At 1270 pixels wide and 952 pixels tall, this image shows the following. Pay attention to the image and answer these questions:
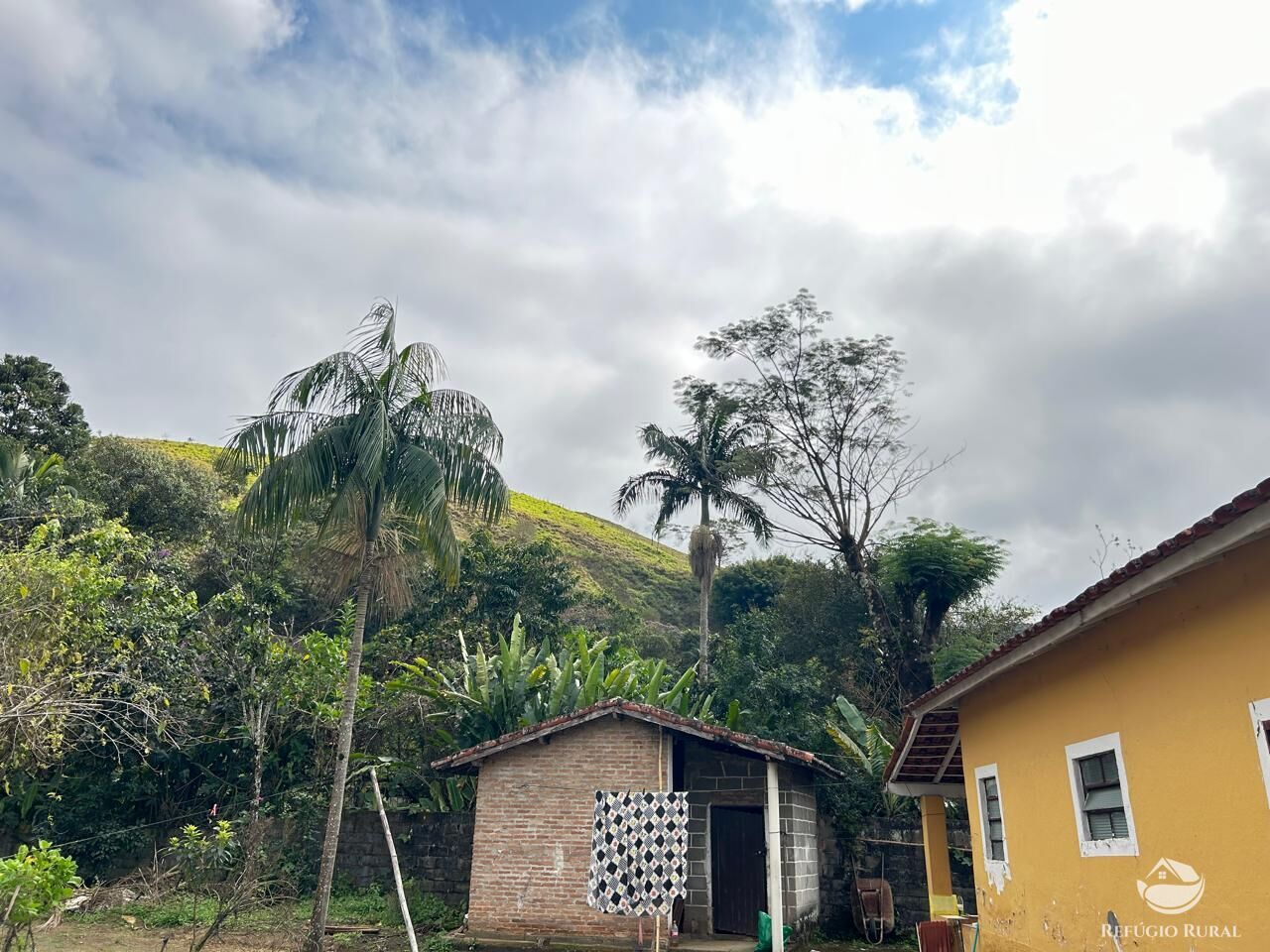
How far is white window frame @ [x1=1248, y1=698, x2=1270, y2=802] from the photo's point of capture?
16.1 ft

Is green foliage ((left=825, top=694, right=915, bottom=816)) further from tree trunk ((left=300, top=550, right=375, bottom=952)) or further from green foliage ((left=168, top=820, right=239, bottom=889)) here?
green foliage ((left=168, top=820, right=239, bottom=889))

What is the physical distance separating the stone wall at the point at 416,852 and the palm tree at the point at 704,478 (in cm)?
1180

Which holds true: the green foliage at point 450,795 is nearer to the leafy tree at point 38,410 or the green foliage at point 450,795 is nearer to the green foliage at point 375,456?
the green foliage at point 375,456

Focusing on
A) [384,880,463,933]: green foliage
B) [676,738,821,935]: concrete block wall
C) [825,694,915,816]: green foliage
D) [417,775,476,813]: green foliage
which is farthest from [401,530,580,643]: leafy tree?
[676,738,821,935]: concrete block wall

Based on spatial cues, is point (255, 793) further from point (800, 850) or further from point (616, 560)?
point (616, 560)

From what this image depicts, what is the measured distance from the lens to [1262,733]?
16.3 feet

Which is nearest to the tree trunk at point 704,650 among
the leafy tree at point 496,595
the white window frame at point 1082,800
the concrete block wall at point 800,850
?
the leafy tree at point 496,595

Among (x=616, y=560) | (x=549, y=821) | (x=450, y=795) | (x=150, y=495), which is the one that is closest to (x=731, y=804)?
(x=549, y=821)

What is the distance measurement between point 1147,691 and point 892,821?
10.2 meters

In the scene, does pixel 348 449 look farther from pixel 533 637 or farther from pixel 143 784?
pixel 533 637

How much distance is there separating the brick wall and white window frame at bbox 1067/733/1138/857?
678 centimetres

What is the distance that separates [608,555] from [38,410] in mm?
34761

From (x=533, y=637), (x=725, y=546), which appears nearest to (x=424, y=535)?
(x=533, y=637)

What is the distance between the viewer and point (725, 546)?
2573cm
